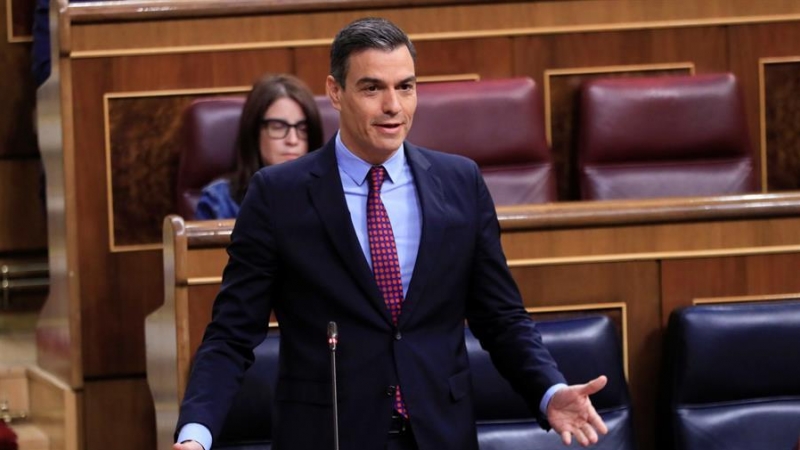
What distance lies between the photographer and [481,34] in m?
1.47

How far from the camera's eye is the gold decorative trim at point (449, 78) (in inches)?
57.7

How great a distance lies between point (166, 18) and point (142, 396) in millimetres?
360

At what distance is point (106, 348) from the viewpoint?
1.34 metres

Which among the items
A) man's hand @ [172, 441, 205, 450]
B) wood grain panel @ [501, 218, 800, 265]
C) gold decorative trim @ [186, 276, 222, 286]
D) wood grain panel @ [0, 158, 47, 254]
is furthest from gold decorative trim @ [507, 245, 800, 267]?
wood grain panel @ [0, 158, 47, 254]

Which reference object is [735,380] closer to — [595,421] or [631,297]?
[631,297]

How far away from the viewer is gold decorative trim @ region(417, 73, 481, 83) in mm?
1466

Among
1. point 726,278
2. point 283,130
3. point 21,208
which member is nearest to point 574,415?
point 726,278

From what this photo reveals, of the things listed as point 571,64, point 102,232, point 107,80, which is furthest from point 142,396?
point 571,64

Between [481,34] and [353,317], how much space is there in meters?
0.79

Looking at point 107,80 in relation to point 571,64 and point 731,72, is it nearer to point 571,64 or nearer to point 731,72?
point 571,64

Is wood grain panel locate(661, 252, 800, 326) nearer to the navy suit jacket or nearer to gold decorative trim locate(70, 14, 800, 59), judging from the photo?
the navy suit jacket

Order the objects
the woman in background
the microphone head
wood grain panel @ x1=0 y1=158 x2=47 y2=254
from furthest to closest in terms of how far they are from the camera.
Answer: wood grain panel @ x1=0 y1=158 x2=47 y2=254, the woman in background, the microphone head

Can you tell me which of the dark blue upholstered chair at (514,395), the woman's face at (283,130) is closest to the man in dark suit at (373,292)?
the dark blue upholstered chair at (514,395)

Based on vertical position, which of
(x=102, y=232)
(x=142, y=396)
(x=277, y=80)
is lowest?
(x=142, y=396)
